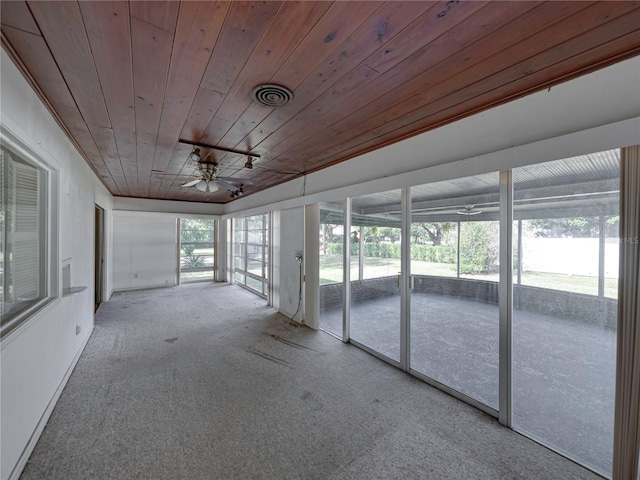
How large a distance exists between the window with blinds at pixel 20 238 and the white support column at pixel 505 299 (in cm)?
328

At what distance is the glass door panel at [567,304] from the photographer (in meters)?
1.67

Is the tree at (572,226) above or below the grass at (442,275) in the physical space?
above

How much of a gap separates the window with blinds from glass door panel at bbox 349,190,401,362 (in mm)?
3060

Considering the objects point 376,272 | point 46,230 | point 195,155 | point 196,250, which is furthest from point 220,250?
point 376,272

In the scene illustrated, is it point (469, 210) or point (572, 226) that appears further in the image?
point (469, 210)

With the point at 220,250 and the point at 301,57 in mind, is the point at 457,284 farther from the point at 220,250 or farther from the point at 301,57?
the point at 220,250

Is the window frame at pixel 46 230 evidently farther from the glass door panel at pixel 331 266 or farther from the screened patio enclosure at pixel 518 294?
the screened patio enclosure at pixel 518 294

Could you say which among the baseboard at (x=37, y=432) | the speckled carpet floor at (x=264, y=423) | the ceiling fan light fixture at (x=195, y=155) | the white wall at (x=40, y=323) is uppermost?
the ceiling fan light fixture at (x=195, y=155)

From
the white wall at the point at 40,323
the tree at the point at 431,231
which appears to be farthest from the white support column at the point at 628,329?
the white wall at the point at 40,323

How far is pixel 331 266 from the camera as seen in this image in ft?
13.1

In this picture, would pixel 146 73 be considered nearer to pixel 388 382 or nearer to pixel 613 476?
pixel 388 382

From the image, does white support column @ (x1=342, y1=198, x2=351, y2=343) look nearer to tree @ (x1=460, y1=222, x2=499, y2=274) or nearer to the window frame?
tree @ (x1=460, y1=222, x2=499, y2=274)

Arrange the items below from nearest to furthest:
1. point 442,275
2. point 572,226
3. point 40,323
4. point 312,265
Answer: point 572,226
point 40,323
point 442,275
point 312,265

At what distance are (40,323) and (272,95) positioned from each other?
7.96 feet
